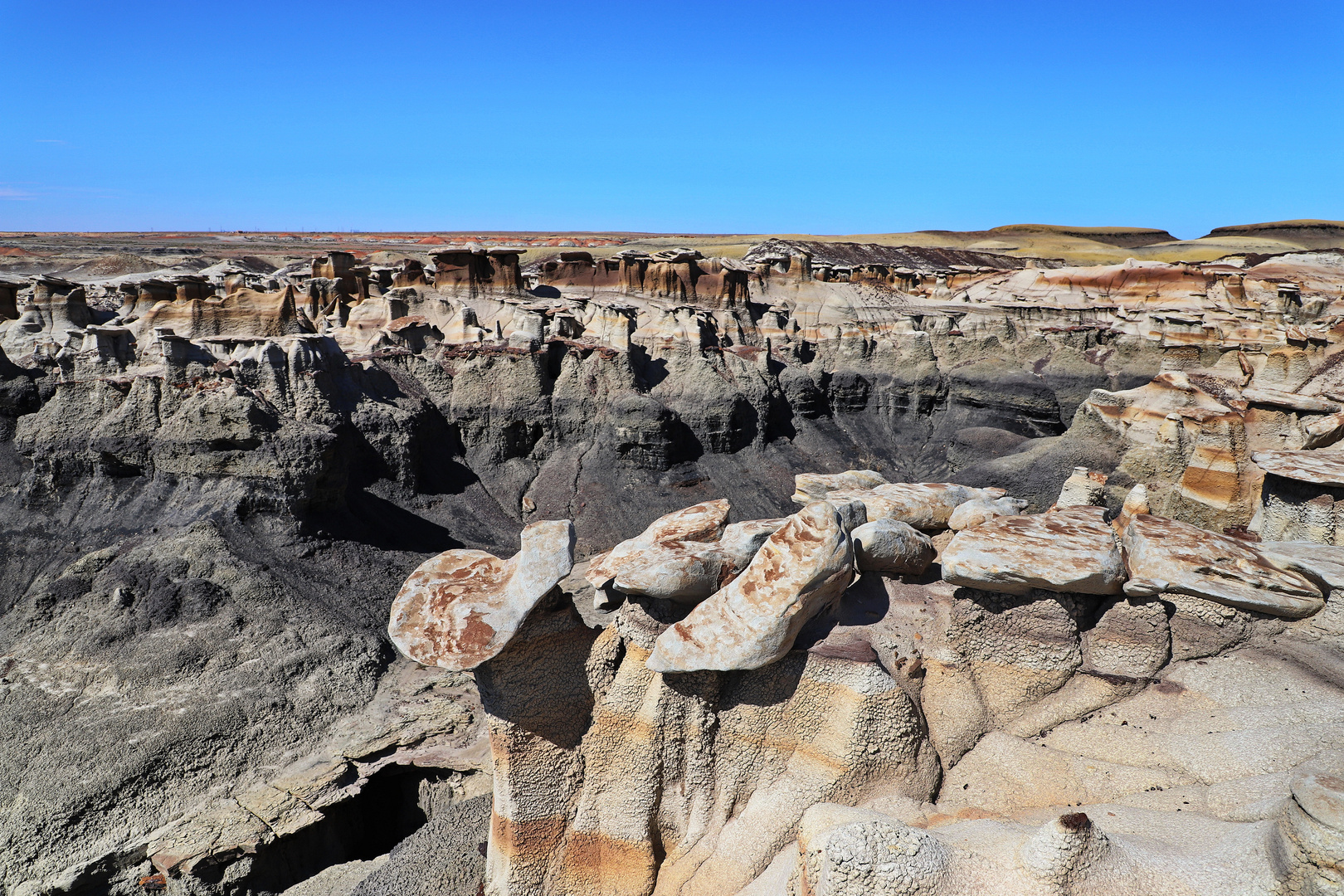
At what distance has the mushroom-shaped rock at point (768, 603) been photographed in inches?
181

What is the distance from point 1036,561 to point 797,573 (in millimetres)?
1490

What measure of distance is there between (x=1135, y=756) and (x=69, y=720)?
11.2 metres

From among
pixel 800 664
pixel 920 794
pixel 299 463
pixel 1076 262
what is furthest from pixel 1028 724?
pixel 1076 262

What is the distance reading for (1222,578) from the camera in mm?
4668

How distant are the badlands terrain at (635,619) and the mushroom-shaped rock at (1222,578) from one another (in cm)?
2

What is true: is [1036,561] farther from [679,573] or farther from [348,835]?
[348,835]

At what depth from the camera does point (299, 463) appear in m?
12.9

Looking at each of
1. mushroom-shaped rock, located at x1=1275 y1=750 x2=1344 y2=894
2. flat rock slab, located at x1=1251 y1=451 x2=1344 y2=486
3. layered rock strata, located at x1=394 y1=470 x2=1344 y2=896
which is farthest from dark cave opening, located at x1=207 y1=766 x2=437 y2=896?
flat rock slab, located at x1=1251 y1=451 x2=1344 y2=486

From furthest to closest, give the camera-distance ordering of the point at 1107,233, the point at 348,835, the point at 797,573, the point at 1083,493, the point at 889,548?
1. the point at 1107,233
2. the point at 348,835
3. the point at 1083,493
4. the point at 889,548
5. the point at 797,573

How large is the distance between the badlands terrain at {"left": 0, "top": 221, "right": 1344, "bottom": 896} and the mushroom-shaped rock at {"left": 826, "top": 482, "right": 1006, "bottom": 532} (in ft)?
0.21

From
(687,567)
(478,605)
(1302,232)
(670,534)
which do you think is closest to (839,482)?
(670,534)

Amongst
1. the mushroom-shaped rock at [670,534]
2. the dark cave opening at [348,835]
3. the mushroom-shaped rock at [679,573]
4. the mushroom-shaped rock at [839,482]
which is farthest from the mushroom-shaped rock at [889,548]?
the dark cave opening at [348,835]

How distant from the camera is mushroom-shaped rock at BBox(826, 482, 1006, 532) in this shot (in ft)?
21.6

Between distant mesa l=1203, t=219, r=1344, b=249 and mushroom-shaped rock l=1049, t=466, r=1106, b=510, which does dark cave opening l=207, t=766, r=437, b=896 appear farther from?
distant mesa l=1203, t=219, r=1344, b=249
